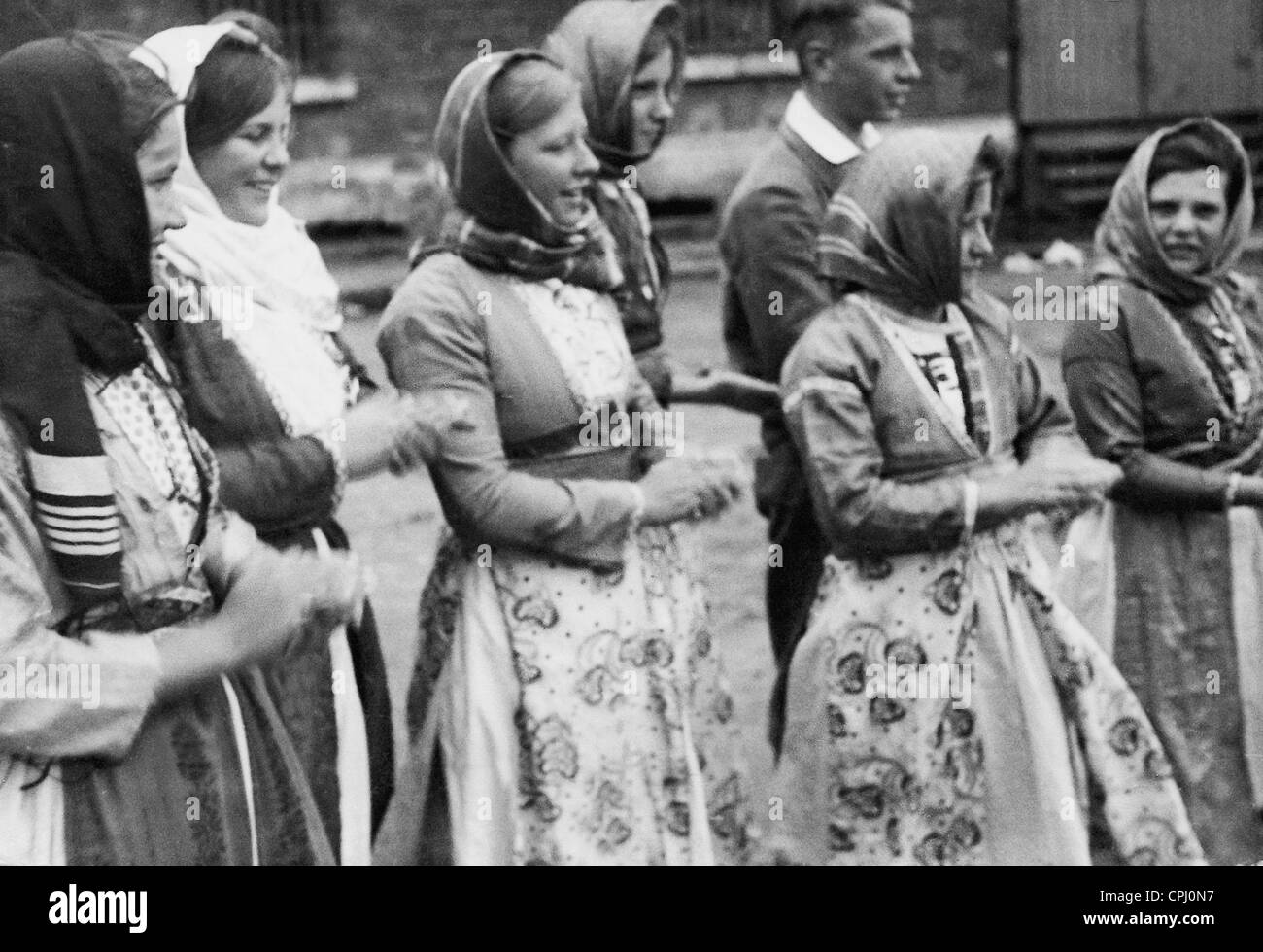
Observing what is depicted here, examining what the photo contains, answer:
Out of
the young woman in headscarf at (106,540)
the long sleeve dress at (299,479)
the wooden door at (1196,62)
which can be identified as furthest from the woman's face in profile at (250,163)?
the wooden door at (1196,62)

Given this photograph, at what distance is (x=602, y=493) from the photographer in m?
3.43

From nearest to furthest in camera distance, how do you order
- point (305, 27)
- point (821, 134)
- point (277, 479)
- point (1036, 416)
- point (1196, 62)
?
point (277, 479)
point (1036, 416)
point (821, 134)
point (1196, 62)
point (305, 27)

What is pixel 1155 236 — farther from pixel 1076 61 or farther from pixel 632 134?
pixel 1076 61

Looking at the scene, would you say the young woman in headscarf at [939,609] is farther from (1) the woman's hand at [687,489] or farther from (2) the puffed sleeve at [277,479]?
(2) the puffed sleeve at [277,479]

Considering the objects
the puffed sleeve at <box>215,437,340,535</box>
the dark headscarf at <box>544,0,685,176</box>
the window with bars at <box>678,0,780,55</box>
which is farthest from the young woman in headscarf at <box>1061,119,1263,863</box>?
the window with bars at <box>678,0,780,55</box>

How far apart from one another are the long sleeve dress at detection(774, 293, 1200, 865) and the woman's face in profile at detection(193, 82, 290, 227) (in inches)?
36.4

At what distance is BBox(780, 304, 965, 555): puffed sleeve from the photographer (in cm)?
348

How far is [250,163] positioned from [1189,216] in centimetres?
179

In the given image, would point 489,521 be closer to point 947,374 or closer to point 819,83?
point 947,374

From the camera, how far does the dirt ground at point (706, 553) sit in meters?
5.26

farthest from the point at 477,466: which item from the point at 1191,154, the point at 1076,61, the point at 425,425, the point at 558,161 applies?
the point at 1076,61

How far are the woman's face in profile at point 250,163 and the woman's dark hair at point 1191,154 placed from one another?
5.48 ft

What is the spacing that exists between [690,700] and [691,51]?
7.94 meters

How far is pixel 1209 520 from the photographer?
158 inches
